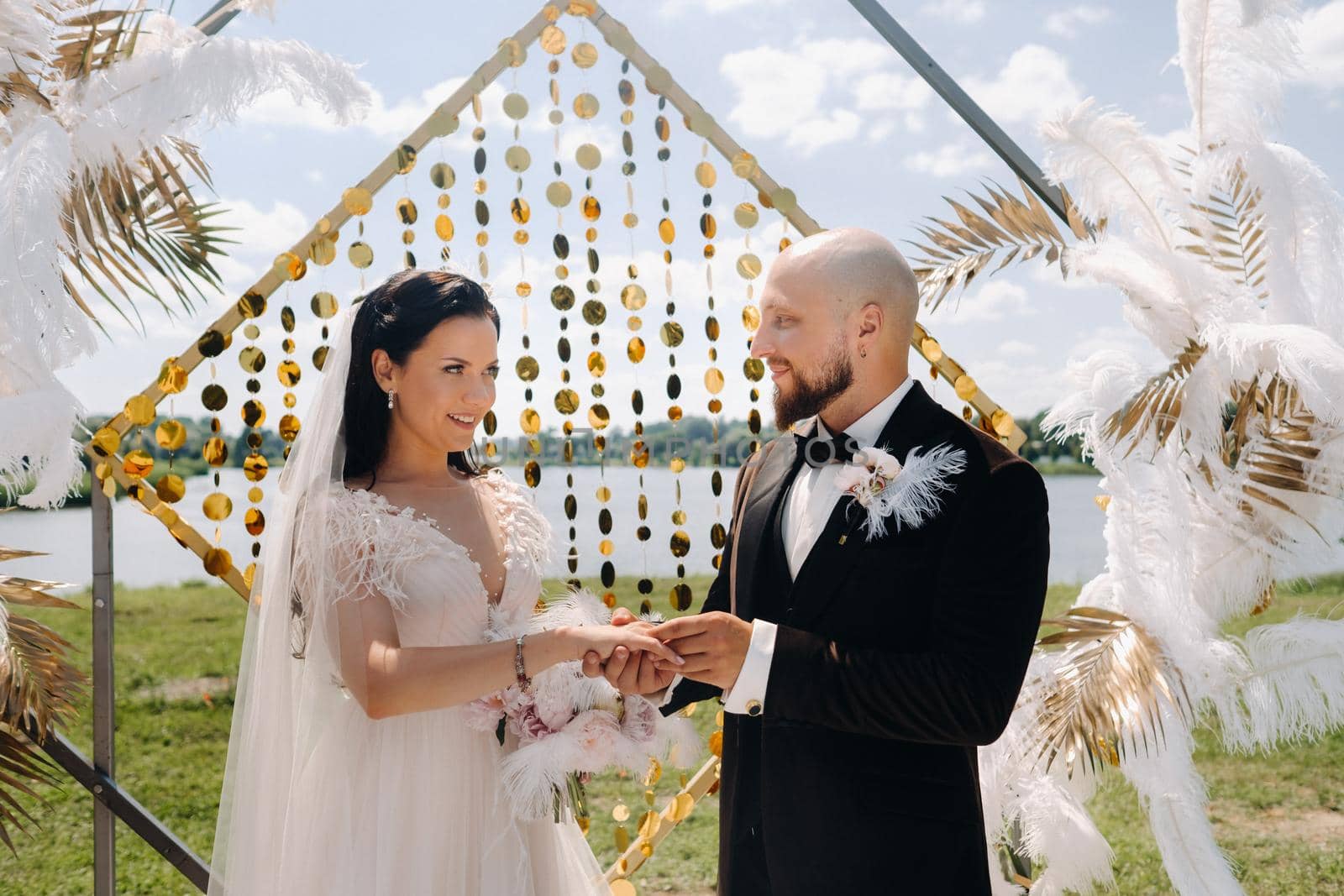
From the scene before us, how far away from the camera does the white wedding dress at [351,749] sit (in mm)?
2359

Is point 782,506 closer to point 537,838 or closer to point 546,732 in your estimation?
point 546,732

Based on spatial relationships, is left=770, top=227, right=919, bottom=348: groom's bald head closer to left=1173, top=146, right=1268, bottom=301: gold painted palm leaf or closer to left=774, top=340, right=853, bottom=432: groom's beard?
left=774, top=340, right=853, bottom=432: groom's beard

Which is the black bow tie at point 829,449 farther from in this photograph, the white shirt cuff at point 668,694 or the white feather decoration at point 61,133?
the white feather decoration at point 61,133

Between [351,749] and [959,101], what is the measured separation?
2749 mm

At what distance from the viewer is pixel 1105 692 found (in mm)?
3301

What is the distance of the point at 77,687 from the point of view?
3.34 metres

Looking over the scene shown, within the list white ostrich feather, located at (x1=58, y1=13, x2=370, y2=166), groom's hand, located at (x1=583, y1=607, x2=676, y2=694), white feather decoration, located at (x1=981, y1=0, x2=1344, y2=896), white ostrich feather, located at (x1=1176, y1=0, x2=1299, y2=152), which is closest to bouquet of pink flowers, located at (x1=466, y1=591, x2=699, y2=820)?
groom's hand, located at (x1=583, y1=607, x2=676, y2=694)

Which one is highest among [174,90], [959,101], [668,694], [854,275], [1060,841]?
[959,101]

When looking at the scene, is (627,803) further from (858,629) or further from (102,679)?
(858,629)

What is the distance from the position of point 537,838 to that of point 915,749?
38.2 inches

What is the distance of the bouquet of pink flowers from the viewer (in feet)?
7.83

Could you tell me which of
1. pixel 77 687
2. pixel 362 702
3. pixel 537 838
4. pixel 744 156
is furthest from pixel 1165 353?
pixel 77 687

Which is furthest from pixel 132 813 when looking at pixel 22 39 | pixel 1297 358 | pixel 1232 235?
pixel 1232 235

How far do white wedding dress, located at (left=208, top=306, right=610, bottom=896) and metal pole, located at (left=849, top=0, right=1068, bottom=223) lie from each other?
87.8 inches
